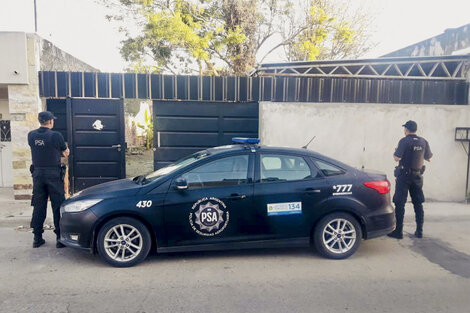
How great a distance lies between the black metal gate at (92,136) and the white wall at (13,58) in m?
0.78

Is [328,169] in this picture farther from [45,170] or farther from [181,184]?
[45,170]

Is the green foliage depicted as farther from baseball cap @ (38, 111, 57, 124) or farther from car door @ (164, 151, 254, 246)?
car door @ (164, 151, 254, 246)

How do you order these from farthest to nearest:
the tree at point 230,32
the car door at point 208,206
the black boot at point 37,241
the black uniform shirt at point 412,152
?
the tree at point 230,32, the black uniform shirt at point 412,152, the black boot at point 37,241, the car door at point 208,206

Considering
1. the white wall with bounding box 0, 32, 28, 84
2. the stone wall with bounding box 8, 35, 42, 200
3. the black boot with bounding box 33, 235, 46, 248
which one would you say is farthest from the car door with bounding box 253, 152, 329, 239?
the white wall with bounding box 0, 32, 28, 84

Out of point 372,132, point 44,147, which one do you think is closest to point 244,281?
point 44,147

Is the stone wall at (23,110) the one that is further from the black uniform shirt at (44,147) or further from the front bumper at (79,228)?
the front bumper at (79,228)

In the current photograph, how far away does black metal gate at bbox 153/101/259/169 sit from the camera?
8.12 m

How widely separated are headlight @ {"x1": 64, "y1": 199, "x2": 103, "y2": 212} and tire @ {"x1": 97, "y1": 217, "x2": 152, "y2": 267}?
315mm

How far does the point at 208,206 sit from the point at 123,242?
3.72 feet

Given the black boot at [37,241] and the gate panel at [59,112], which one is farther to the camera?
the gate panel at [59,112]

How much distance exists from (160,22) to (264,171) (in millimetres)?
13554

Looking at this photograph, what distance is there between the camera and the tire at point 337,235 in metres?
4.78

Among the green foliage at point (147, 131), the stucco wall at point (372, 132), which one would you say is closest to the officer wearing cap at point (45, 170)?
the stucco wall at point (372, 132)

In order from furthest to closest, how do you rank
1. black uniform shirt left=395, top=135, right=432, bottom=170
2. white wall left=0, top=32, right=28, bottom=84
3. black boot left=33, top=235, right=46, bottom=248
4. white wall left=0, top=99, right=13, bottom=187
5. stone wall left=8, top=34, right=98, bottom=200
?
1. white wall left=0, top=99, right=13, bottom=187
2. stone wall left=8, top=34, right=98, bottom=200
3. white wall left=0, top=32, right=28, bottom=84
4. black uniform shirt left=395, top=135, right=432, bottom=170
5. black boot left=33, top=235, right=46, bottom=248
